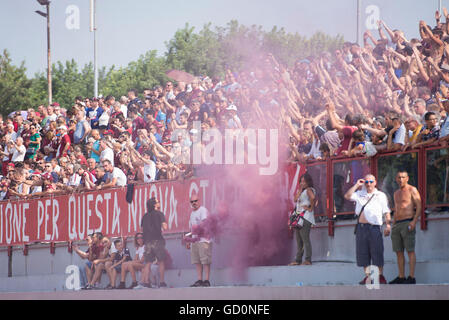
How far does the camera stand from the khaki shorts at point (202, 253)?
1454 cm

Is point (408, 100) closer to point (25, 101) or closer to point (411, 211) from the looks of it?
point (411, 211)

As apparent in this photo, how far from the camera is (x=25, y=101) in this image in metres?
58.9

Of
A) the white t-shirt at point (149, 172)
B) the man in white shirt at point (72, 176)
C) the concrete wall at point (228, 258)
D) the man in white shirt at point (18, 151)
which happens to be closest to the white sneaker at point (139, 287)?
the concrete wall at point (228, 258)

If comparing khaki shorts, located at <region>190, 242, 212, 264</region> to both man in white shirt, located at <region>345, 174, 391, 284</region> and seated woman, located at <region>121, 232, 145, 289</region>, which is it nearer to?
seated woman, located at <region>121, 232, 145, 289</region>

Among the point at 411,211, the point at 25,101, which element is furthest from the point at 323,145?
the point at 25,101

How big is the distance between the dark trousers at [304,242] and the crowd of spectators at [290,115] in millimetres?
1194

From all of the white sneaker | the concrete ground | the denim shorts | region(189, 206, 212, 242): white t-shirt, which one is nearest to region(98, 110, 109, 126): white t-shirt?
the concrete ground

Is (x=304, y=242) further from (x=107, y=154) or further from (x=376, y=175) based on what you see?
(x=107, y=154)

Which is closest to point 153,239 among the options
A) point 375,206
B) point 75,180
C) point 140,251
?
point 140,251

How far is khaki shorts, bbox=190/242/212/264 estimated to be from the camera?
1454 centimetres

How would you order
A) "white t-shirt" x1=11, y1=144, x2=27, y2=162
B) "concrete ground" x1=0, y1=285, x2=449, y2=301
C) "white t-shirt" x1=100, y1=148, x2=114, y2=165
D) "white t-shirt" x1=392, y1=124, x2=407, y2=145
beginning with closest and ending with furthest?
"concrete ground" x1=0, y1=285, x2=449, y2=301, "white t-shirt" x1=392, y1=124, x2=407, y2=145, "white t-shirt" x1=100, y1=148, x2=114, y2=165, "white t-shirt" x1=11, y1=144, x2=27, y2=162

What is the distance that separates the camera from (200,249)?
14609 millimetres

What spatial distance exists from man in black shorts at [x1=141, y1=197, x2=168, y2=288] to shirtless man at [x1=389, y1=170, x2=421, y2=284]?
17.3ft
